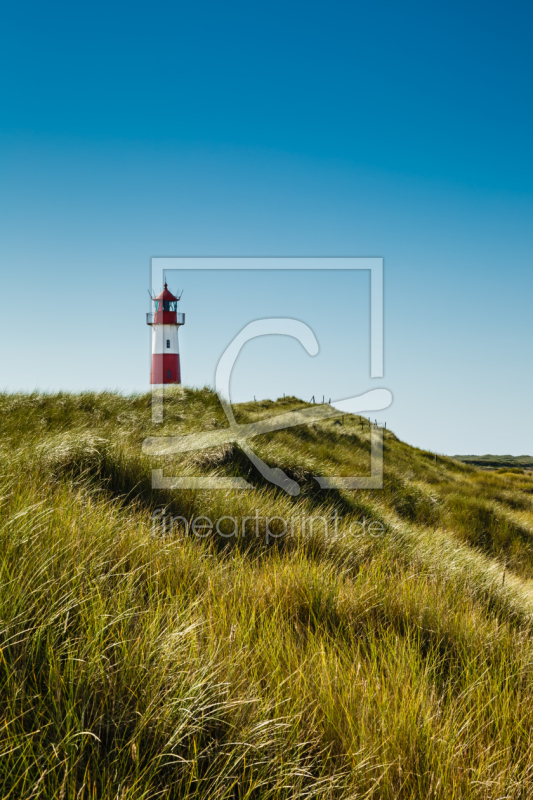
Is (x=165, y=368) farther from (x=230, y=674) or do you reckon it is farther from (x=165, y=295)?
(x=230, y=674)

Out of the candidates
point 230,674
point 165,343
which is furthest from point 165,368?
point 230,674

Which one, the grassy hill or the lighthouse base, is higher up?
the lighthouse base

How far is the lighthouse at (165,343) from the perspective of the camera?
1323 inches

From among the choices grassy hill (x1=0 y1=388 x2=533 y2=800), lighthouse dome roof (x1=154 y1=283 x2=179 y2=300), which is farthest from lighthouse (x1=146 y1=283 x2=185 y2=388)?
→ grassy hill (x1=0 y1=388 x2=533 y2=800)

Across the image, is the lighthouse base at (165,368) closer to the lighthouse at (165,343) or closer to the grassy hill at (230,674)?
the lighthouse at (165,343)

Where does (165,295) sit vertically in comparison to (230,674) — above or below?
above

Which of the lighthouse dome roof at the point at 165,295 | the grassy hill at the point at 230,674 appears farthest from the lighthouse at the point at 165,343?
the grassy hill at the point at 230,674

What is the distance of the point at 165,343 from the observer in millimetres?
34000

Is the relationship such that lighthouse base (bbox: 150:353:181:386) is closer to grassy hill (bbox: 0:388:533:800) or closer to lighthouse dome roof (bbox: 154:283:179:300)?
lighthouse dome roof (bbox: 154:283:179:300)

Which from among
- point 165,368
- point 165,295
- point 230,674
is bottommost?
point 230,674

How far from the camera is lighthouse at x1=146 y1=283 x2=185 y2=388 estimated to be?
1323 inches

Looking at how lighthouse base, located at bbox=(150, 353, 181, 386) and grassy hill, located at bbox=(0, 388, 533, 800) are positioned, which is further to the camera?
lighthouse base, located at bbox=(150, 353, 181, 386)

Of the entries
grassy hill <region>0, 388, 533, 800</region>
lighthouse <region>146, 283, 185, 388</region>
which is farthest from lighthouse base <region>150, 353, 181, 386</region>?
grassy hill <region>0, 388, 533, 800</region>

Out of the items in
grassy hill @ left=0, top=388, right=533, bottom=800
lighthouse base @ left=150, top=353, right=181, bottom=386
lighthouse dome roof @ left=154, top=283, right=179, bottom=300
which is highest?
lighthouse dome roof @ left=154, top=283, right=179, bottom=300
